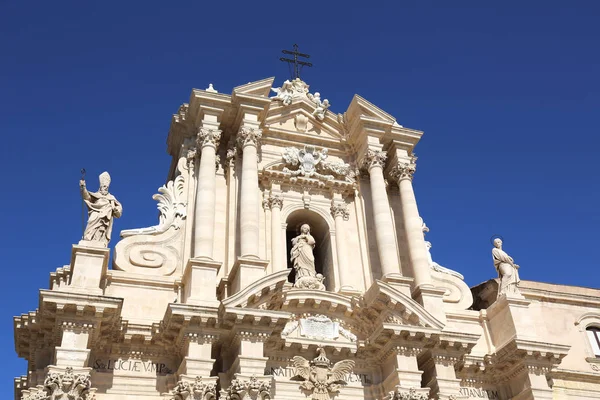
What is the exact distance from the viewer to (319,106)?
74.5 feet

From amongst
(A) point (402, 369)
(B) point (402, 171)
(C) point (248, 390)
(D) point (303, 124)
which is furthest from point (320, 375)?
(D) point (303, 124)

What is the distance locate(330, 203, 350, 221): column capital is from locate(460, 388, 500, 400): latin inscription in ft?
19.8

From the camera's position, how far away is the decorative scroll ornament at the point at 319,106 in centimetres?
2253

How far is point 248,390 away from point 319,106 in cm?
1085

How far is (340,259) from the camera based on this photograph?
1977cm

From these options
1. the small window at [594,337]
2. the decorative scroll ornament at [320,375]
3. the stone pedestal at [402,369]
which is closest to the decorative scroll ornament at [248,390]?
the decorative scroll ornament at [320,375]

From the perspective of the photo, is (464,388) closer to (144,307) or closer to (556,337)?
(556,337)

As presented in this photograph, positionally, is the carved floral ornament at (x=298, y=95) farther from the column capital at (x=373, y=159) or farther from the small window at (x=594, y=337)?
the small window at (x=594, y=337)

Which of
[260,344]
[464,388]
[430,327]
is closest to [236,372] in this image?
[260,344]

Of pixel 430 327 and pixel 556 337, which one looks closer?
pixel 430 327

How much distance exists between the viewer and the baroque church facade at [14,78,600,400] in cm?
1535

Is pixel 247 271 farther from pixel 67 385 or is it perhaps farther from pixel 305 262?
pixel 67 385

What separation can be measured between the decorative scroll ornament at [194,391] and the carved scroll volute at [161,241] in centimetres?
378

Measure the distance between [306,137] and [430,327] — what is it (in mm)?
7848
